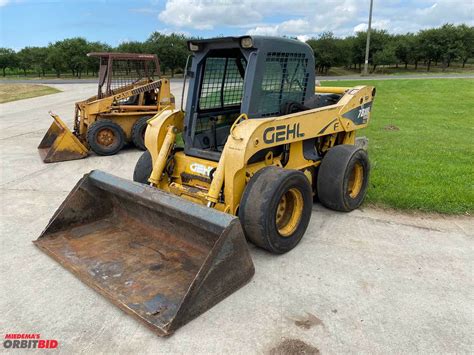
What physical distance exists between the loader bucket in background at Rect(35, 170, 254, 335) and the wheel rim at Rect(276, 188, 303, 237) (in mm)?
810

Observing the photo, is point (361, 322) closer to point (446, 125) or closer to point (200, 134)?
point (200, 134)

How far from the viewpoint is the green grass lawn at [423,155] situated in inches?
222

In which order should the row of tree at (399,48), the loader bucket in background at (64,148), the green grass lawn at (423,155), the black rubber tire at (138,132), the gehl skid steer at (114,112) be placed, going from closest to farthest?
the green grass lawn at (423,155) → the loader bucket in background at (64,148) → the gehl skid steer at (114,112) → the black rubber tire at (138,132) → the row of tree at (399,48)

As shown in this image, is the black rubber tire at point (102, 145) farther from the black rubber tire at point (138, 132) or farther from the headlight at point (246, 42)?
the headlight at point (246, 42)

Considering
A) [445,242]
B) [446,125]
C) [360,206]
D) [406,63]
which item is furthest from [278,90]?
[406,63]

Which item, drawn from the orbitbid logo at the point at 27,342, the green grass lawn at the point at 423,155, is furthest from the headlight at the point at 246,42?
the orbitbid logo at the point at 27,342

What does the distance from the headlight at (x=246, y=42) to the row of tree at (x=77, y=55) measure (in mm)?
38451

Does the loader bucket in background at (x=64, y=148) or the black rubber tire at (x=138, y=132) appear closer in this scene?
the loader bucket in background at (x=64, y=148)

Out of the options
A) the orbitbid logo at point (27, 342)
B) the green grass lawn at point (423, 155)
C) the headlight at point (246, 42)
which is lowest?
the orbitbid logo at point (27, 342)

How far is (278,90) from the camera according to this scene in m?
4.61

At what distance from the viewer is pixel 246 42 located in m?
4.09

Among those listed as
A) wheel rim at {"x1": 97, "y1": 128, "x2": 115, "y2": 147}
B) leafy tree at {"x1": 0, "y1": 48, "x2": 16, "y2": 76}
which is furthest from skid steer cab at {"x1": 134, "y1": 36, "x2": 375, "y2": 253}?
leafy tree at {"x1": 0, "y1": 48, "x2": 16, "y2": 76}

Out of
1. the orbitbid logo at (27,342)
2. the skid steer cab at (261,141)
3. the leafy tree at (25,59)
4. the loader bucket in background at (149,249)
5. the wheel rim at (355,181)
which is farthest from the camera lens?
the leafy tree at (25,59)

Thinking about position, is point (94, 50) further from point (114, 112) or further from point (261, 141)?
point (261, 141)
